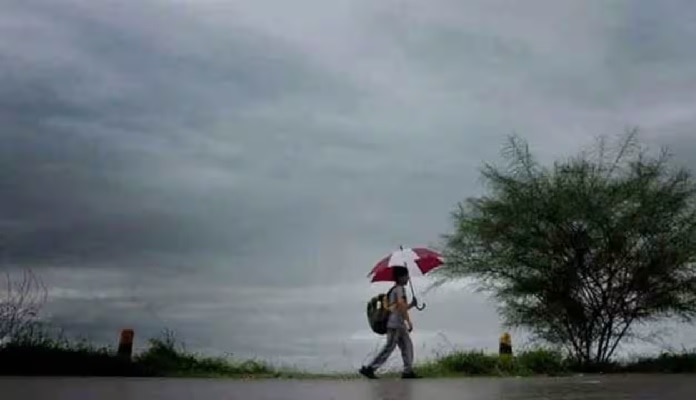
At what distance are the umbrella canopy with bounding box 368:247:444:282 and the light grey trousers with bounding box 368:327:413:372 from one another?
549 mm

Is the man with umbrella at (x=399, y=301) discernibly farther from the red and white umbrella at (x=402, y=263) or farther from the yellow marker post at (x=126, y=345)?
the yellow marker post at (x=126, y=345)

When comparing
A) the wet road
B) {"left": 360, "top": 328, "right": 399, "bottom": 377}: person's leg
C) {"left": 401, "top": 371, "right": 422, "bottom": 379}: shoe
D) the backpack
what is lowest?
the wet road

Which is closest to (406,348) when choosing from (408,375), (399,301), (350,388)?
(408,375)

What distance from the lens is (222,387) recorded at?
399 inches

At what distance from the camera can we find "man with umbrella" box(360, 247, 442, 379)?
35.5ft

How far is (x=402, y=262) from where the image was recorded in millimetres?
10906

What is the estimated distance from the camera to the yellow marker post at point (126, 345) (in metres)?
11.2

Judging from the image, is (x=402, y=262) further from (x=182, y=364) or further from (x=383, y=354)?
(x=182, y=364)

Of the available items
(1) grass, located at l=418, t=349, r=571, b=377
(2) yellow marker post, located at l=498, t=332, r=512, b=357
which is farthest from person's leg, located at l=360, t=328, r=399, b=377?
(2) yellow marker post, located at l=498, t=332, r=512, b=357

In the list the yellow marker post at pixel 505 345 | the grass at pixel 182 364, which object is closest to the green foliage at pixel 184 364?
the grass at pixel 182 364

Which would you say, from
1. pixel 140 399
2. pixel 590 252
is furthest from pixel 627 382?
pixel 140 399

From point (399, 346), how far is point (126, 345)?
290 cm

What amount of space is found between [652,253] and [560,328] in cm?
149

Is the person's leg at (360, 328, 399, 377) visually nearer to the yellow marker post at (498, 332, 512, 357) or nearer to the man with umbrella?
the man with umbrella
